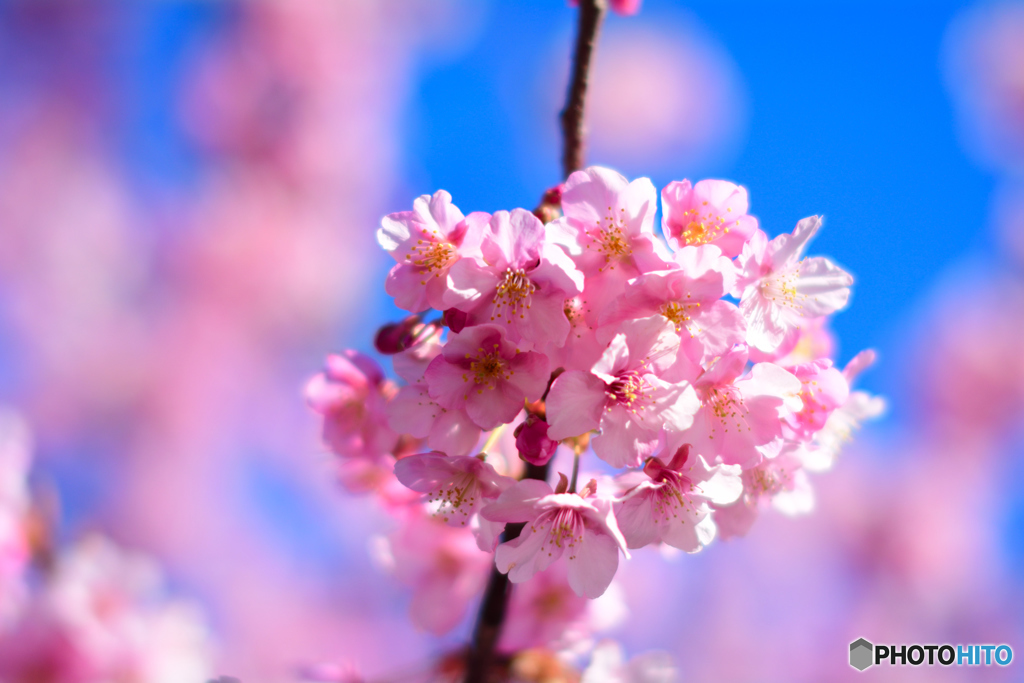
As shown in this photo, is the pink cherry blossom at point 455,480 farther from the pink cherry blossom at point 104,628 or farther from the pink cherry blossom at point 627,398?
the pink cherry blossom at point 104,628

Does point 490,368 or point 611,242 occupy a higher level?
point 611,242

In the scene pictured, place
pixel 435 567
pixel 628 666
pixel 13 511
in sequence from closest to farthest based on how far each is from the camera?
pixel 628 666
pixel 435 567
pixel 13 511

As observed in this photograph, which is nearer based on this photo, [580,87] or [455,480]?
[455,480]

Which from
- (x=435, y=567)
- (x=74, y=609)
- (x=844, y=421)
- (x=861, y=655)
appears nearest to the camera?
(x=844, y=421)

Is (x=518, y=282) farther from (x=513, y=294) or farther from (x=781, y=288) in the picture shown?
(x=781, y=288)

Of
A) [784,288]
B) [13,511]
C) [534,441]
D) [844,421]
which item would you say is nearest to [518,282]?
[534,441]

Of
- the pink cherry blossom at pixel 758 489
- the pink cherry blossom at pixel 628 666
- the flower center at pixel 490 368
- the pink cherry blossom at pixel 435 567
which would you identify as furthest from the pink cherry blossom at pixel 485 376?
the pink cherry blossom at pixel 628 666

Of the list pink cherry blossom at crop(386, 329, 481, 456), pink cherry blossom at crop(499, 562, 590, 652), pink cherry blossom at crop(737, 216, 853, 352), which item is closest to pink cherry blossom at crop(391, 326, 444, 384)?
pink cherry blossom at crop(386, 329, 481, 456)

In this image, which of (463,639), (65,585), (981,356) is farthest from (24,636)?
(981,356)
